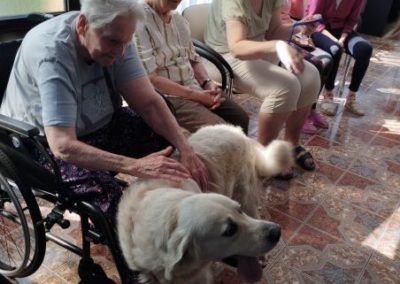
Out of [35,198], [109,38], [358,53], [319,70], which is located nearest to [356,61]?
[358,53]

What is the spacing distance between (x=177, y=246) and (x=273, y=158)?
2.37 feet

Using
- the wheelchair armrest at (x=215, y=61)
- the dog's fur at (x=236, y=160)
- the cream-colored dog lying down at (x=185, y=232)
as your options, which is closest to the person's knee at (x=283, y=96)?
the wheelchair armrest at (x=215, y=61)

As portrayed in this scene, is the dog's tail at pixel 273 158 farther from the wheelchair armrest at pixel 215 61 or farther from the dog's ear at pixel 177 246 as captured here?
the dog's ear at pixel 177 246

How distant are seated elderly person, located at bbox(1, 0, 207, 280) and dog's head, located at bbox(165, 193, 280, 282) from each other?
0.24 m

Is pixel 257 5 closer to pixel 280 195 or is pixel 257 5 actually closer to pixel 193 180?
pixel 280 195

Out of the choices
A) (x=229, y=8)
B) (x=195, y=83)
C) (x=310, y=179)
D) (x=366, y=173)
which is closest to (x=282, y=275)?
(x=310, y=179)

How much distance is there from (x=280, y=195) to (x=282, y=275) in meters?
0.59

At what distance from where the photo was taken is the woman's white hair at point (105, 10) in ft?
3.89

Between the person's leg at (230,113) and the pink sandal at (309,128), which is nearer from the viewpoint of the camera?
the person's leg at (230,113)

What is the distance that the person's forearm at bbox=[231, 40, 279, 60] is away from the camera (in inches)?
77.0

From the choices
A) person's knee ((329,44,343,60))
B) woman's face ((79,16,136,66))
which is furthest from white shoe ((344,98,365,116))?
woman's face ((79,16,136,66))

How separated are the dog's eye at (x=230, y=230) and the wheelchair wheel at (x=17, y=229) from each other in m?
0.60

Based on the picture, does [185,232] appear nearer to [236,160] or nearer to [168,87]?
[236,160]

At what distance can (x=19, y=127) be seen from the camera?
3.69 ft
